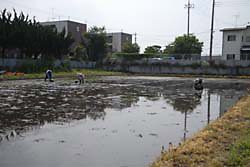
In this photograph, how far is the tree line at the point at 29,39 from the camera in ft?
112

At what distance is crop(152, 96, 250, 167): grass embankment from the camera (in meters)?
4.54

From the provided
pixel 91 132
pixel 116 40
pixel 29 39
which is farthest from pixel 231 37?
pixel 91 132

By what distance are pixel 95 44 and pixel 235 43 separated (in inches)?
920

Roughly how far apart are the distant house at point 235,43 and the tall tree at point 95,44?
2039 centimetres

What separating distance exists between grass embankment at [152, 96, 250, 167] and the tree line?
3212 centimetres

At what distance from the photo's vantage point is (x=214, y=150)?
5.26m

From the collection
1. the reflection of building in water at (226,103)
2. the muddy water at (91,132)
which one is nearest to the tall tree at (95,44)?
the reflection of building in water at (226,103)

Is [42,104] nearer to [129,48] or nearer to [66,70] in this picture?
[66,70]

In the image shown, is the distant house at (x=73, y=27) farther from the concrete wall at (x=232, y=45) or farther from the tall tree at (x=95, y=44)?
the concrete wall at (x=232, y=45)

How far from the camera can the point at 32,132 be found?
282 inches

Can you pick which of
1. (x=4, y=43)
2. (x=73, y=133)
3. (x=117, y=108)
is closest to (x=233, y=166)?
(x=73, y=133)

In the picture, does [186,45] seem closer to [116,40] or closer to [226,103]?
[116,40]

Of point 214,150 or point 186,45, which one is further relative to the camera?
point 186,45

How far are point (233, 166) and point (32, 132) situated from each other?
4986 mm
